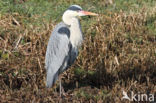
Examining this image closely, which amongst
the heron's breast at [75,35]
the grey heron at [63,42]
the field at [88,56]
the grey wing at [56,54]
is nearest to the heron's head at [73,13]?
the grey heron at [63,42]

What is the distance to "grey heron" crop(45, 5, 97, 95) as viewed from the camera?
5.25 meters

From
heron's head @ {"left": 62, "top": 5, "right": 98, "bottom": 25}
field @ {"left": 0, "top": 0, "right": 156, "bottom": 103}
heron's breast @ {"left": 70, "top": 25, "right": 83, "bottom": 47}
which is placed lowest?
field @ {"left": 0, "top": 0, "right": 156, "bottom": 103}

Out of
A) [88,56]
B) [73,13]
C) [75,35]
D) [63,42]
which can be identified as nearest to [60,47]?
[63,42]

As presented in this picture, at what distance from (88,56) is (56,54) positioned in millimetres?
962

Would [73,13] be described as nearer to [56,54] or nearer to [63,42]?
[63,42]

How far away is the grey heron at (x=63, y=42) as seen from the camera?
5.25 m

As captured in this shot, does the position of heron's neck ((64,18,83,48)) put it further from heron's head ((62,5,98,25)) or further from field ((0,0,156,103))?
field ((0,0,156,103))

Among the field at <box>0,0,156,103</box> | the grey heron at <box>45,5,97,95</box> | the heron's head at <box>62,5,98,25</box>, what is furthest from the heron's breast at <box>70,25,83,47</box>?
the field at <box>0,0,156,103</box>

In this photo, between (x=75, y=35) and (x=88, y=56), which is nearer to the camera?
(x=75, y=35)

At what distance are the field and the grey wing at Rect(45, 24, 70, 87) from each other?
0.28 metres

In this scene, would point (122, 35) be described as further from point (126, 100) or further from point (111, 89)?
point (126, 100)

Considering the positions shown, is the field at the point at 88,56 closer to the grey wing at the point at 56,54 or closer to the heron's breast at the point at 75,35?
the grey wing at the point at 56,54

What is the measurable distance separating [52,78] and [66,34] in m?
0.63

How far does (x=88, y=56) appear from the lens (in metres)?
6.17
